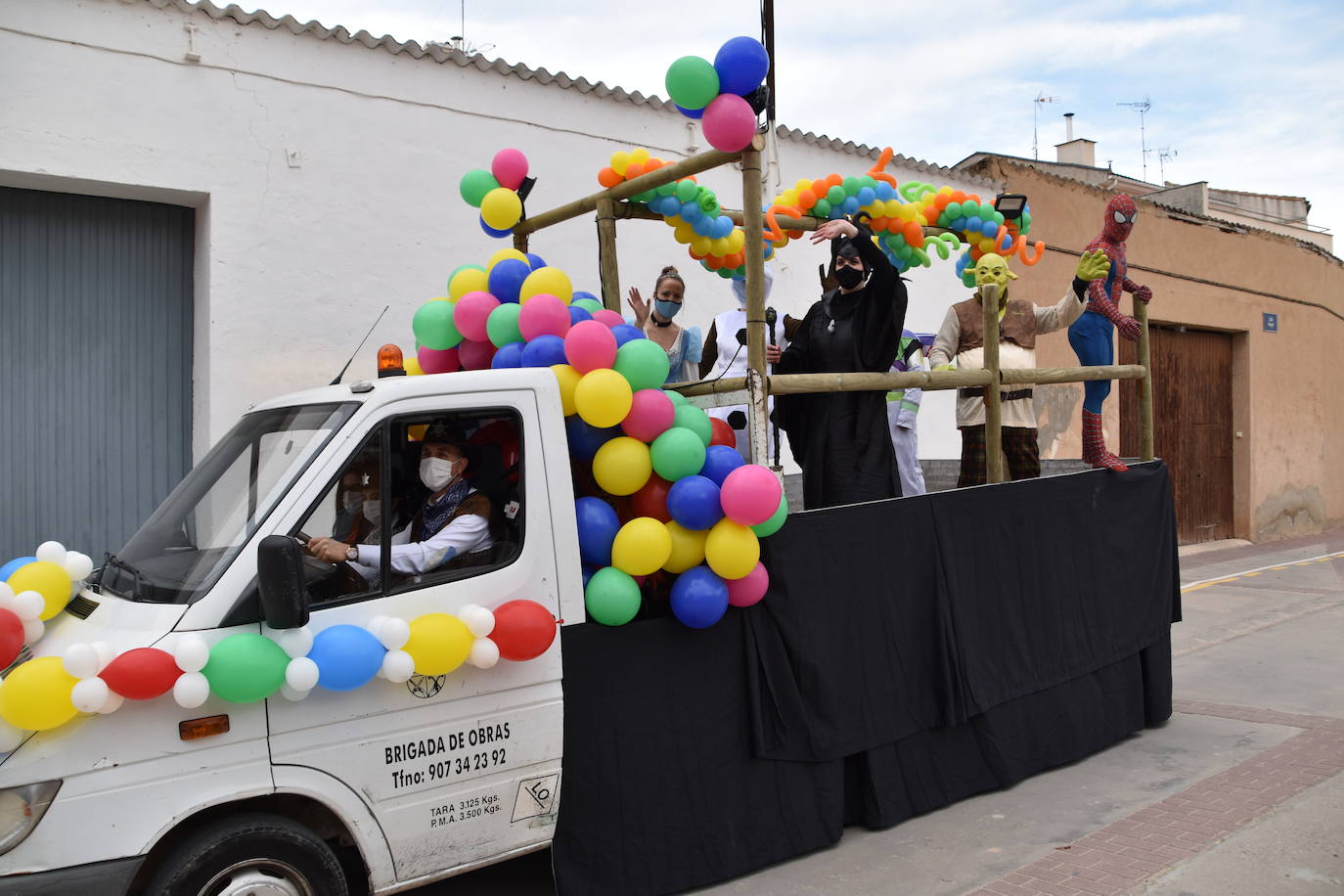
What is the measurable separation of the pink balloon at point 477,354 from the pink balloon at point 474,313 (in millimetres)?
68

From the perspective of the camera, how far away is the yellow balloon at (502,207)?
526 cm

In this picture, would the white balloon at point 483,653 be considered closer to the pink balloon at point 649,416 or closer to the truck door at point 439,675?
the truck door at point 439,675

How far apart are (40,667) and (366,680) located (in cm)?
86

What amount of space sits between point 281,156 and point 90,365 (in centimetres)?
187

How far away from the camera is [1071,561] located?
575 cm

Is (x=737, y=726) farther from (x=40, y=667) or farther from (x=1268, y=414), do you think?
(x=1268, y=414)

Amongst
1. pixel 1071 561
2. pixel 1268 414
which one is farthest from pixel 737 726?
pixel 1268 414

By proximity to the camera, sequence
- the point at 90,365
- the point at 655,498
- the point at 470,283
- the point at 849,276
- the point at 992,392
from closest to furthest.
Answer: the point at 655,498
the point at 470,283
the point at 849,276
the point at 992,392
the point at 90,365

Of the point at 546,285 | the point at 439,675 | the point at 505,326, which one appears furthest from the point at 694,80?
the point at 439,675

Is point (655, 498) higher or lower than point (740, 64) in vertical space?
lower

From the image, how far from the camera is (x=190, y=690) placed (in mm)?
2926

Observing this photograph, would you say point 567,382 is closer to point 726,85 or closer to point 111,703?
point 726,85

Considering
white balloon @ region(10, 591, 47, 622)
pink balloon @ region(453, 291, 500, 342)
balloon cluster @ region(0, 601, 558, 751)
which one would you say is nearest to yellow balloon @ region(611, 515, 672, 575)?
balloon cluster @ region(0, 601, 558, 751)

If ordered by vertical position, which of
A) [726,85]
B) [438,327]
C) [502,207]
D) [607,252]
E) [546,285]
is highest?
[726,85]
